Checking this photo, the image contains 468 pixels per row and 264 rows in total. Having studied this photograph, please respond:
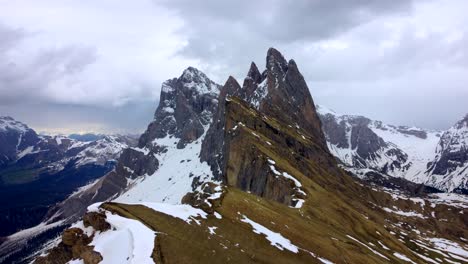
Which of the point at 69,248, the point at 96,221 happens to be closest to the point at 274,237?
the point at 96,221

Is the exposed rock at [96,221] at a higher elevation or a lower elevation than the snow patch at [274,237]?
lower

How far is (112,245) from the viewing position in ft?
283

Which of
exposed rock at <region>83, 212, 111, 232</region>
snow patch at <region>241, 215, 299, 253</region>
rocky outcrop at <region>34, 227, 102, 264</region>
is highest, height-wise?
snow patch at <region>241, 215, 299, 253</region>

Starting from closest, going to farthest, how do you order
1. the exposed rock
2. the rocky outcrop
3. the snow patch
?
the rocky outcrop < the exposed rock < the snow patch

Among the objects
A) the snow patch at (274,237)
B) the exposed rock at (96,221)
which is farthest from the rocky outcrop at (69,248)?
the snow patch at (274,237)

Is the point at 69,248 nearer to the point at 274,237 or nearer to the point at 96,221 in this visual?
the point at 96,221

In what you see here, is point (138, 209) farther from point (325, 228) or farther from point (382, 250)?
point (382, 250)

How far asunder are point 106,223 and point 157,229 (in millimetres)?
11792

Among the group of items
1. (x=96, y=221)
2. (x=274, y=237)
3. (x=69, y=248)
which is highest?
(x=274, y=237)

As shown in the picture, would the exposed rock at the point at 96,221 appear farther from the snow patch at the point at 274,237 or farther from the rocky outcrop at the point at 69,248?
the snow patch at the point at 274,237

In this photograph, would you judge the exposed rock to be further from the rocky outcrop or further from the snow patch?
the snow patch

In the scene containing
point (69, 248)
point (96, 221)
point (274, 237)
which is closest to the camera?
point (69, 248)

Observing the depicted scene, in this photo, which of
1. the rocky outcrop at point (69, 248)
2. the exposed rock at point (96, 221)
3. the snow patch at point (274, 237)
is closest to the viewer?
the rocky outcrop at point (69, 248)

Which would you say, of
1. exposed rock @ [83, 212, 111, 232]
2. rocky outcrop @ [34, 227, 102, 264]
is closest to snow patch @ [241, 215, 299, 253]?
exposed rock @ [83, 212, 111, 232]
